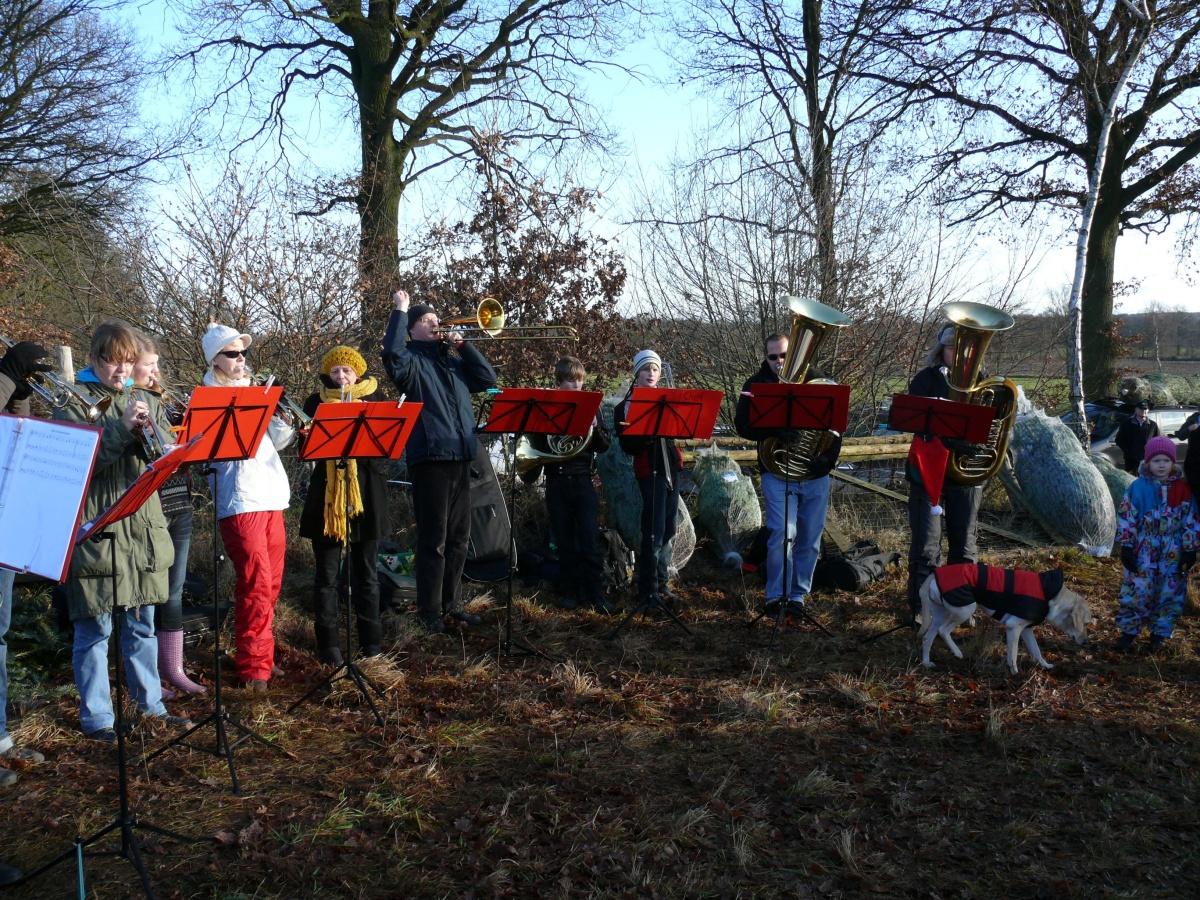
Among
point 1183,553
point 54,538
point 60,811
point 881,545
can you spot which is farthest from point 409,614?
point 1183,553

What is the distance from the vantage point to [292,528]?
25.4ft

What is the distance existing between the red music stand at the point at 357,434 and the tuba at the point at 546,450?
1.90 meters

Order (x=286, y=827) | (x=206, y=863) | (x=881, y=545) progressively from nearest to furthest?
(x=206, y=863) < (x=286, y=827) < (x=881, y=545)

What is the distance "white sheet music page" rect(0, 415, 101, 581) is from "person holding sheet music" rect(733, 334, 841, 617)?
4.43m

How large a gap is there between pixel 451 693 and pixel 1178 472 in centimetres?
465

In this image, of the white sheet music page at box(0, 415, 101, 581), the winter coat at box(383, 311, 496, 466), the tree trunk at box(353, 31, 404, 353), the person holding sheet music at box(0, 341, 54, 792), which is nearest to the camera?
the white sheet music page at box(0, 415, 101, 581)

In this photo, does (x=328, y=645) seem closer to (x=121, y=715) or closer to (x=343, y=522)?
(x=343, y=522)

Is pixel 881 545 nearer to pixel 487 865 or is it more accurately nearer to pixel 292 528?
pixel 292 528

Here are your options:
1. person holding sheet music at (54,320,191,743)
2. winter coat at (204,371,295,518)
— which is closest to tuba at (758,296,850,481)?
winter coat at (204,371,295,518)

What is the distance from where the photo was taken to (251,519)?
4781 millimetres

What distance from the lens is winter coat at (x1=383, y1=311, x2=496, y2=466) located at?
5461 millimetres

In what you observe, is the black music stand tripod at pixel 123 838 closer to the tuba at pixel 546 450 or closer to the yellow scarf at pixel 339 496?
the yellow scarf at pixel 339 496

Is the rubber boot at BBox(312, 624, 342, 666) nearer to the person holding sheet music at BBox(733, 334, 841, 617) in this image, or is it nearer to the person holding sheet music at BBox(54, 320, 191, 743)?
Answer: the person holding sheet music at BBox(54, 320, 191, 743)

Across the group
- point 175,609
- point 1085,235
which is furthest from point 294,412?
point 1085,235
